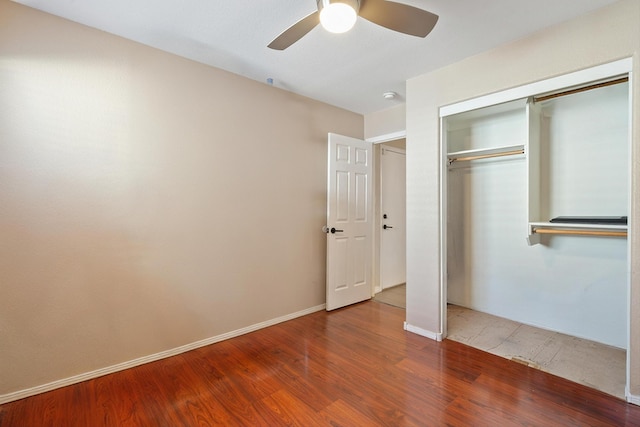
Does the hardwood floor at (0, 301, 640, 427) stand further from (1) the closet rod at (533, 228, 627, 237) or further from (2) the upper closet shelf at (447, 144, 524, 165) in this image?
(2) the upper closet shelf at (447, 144, 524, 165)

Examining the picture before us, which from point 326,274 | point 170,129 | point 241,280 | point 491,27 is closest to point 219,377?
point 241,280

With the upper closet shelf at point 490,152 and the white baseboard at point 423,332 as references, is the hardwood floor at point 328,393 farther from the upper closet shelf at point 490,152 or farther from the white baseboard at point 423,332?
the upper closet shelf at point 490,152

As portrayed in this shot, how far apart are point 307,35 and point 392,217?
288 cm

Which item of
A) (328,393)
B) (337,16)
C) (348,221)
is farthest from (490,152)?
(328,393)

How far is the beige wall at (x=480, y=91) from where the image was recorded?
1.81m

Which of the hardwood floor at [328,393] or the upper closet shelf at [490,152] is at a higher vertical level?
the upper closet shelf at [490,152]

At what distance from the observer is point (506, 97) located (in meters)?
2.36

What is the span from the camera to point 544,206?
9.55 feet

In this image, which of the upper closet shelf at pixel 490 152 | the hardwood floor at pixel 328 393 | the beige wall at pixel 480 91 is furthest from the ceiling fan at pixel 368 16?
the hardwood floor at pixel 328 393

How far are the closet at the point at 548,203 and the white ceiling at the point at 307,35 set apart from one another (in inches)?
18.5

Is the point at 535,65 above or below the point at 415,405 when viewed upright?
above

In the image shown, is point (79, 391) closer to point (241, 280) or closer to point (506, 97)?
point (241, 280)

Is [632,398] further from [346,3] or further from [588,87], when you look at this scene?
[346,3]

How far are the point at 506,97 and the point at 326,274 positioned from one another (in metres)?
2.48
